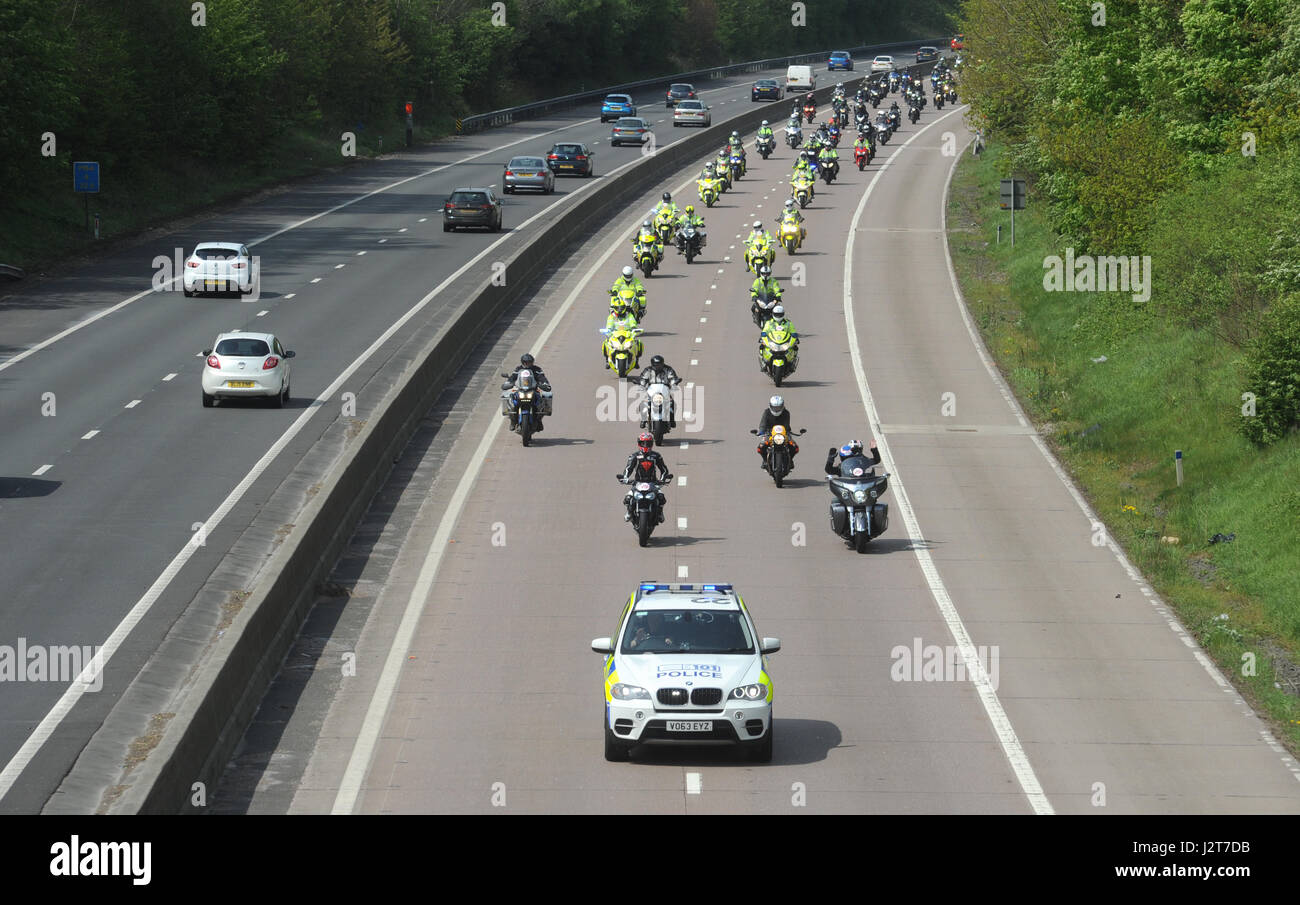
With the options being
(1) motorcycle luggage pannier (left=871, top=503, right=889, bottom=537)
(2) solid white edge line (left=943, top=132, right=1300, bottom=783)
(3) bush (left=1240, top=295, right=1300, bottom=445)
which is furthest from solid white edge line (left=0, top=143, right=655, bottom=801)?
(3) bush (left=1240, top=295, right=1300, bottom=445)

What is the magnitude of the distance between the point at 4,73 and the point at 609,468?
29929 mm

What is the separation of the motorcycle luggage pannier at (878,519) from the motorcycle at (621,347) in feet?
44.9

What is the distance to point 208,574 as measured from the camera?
2436 centimetres

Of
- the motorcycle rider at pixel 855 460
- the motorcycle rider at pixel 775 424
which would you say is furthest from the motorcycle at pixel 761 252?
the motorcycle rider at pixel 855 460

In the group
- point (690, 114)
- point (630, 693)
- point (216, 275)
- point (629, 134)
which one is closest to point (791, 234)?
point (216, 275)

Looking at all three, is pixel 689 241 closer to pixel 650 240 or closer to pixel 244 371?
pixel 650 240

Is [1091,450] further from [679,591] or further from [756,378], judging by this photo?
[679,591]

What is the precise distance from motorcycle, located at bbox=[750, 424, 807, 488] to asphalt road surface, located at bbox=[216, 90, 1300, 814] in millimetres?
334

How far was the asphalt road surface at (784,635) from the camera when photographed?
17.1 metres

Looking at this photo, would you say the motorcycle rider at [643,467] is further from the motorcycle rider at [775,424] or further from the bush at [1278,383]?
the bush at [1278,383]

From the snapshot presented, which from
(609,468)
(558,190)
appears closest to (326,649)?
(609,468)

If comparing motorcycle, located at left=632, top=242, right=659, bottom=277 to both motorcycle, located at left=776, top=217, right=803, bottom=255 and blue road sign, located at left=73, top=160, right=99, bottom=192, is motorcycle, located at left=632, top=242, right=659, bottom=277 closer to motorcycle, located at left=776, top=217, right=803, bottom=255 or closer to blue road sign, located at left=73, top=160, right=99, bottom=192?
motorcycle, located at left=776, top=217, right=803, bottom=255

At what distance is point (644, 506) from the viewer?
1054 inches

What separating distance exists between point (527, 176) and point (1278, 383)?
45261 millimetres
